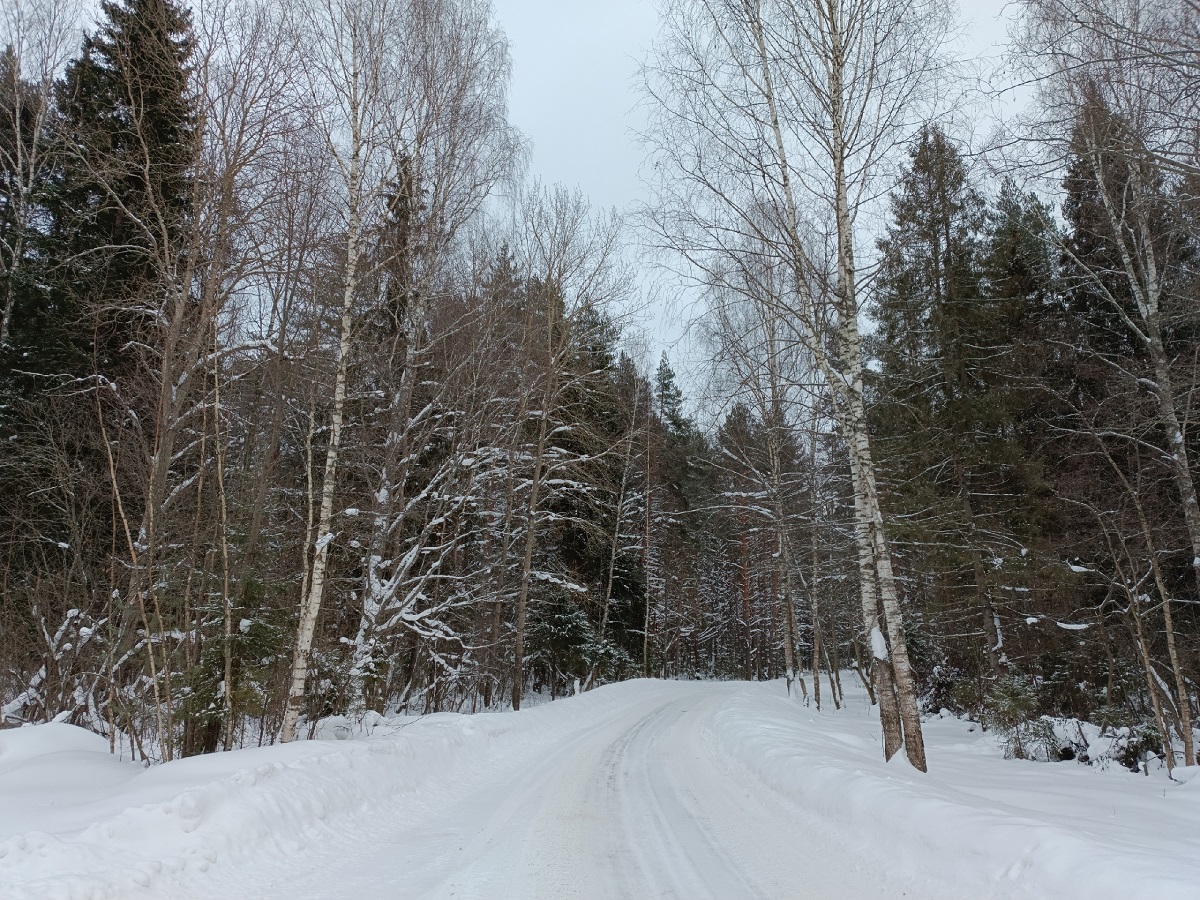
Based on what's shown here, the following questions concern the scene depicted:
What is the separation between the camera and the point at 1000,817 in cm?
424

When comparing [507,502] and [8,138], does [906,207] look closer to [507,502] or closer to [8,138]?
[507,502]

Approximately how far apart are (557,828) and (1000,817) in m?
3.53

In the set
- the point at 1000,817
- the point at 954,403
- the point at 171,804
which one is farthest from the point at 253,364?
the point at 954,403

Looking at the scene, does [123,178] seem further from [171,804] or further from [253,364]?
[171,804]

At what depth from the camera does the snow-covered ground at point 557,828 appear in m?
3.66

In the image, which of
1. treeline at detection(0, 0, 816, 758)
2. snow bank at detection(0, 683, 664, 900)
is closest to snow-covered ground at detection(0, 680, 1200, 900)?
snow bank at detection(0, 683, 664, 900)

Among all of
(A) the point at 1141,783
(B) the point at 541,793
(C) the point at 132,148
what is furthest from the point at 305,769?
(A) the point at 1141,783

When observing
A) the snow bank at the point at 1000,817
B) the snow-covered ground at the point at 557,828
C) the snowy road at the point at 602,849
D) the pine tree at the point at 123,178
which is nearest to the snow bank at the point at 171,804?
the snow-covered ground at the point at 557,828

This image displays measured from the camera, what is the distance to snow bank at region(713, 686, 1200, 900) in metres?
3.32

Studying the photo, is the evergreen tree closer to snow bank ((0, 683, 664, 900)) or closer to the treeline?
the treeline

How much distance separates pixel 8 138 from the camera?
47.2 ft

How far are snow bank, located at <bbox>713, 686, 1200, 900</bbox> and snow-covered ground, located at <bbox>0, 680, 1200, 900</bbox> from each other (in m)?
0.02

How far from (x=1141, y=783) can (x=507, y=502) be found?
44.6 ft

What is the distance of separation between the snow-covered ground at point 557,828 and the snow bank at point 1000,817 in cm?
2
